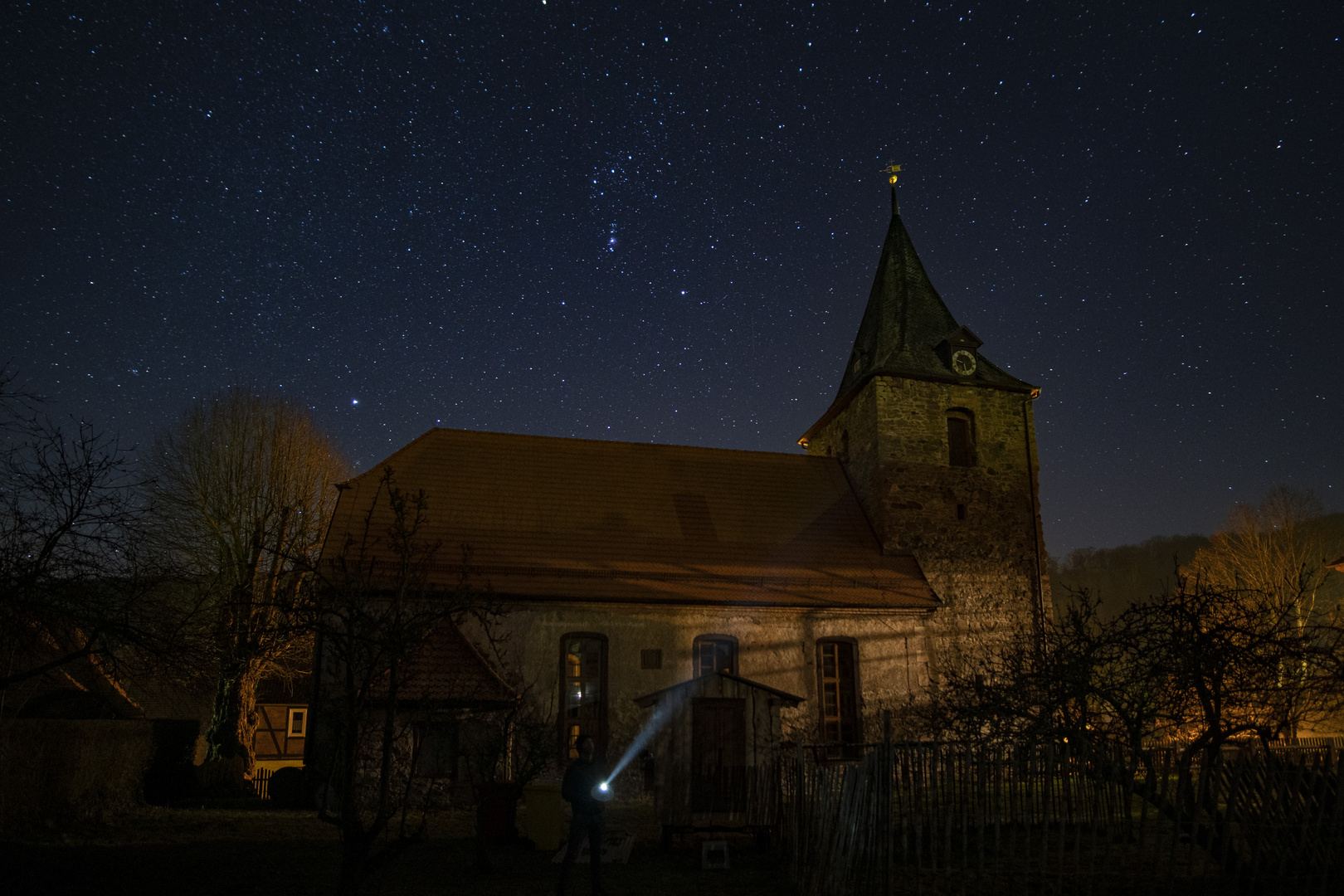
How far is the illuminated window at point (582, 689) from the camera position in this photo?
17953 millimetres

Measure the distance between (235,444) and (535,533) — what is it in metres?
11.4

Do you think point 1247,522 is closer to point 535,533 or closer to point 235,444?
point 535,533

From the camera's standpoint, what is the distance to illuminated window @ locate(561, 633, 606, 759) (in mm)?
17953

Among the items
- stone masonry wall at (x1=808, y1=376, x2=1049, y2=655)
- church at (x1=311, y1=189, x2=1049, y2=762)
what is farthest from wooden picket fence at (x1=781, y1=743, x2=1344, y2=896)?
stone masonry wall at (x1=808, y1=376, x2=1049, y2=655)

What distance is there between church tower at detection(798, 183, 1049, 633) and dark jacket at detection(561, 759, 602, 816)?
565 inches

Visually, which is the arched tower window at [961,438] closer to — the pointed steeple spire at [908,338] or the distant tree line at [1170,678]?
the pointed steeple spire at [908,338]

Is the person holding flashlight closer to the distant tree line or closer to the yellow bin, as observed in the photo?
the yellow bin

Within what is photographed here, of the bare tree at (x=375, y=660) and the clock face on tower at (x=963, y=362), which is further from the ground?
the clock face on tower at (x=963, y=362)

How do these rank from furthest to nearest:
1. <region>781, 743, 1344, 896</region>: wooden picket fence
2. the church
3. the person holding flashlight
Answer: the church, the person holding flashlight, <region>781, 743, 1344, 896</region>: wooden picket fence

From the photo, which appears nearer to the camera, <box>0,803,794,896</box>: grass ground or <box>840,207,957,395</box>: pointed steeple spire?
<box>0,803,794,896</box>: grass ground

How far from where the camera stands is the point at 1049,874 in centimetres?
849

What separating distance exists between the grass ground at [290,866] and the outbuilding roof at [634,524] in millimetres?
6179

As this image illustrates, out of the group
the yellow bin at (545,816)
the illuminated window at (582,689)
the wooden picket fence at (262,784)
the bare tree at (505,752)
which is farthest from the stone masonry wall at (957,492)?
the wooden picket fence at (262,784)

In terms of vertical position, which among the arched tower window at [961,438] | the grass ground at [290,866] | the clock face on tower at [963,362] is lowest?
the grass ground at [290,866]
